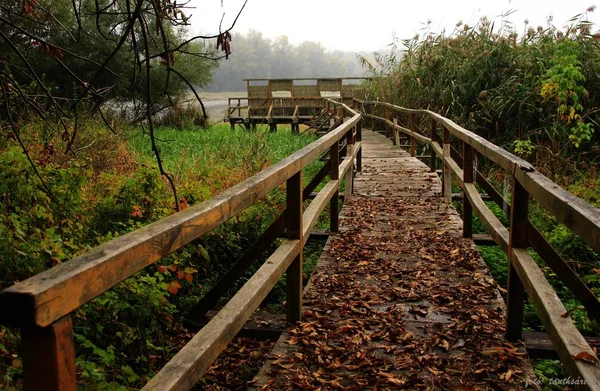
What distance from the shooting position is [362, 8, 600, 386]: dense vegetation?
902cm

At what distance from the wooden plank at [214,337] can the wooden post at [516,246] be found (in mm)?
1234

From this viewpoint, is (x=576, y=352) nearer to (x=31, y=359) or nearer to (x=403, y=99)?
(x=31, y=359)

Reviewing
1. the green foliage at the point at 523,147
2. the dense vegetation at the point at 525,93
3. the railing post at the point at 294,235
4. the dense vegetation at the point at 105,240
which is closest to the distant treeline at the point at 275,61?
→ the dense vegetation at the point at 525,93

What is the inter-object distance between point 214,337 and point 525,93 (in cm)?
982

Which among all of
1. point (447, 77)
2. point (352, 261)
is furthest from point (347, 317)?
point (447, 77)

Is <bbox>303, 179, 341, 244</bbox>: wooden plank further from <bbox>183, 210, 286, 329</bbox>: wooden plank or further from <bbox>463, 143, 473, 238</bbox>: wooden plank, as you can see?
<bbox>463, 143, 473, 238</bbox>: wooden plank

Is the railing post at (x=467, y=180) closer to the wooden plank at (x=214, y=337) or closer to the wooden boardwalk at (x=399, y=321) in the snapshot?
the wooden boardwalk at (x=399, y=321)

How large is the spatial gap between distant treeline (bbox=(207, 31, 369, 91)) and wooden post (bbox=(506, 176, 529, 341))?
97373 millimetres

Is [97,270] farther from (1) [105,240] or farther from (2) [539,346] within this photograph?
(1) [105,240]

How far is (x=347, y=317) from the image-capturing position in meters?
3.66

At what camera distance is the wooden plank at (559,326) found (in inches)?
80.6

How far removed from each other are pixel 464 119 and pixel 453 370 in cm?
929

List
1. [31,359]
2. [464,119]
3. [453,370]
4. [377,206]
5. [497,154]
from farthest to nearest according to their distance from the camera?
1. [464,119]
2. [377,206]
3. [497,154]
4. [453,370]
5. [31,359]

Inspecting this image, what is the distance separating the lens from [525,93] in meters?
10.6
